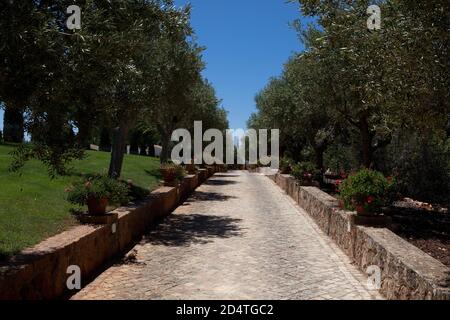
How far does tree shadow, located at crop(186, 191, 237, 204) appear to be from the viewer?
20969mm

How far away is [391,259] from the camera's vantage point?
7.02 meters

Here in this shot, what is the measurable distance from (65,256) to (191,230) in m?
6.28

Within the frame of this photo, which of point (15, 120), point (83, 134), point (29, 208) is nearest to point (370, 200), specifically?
point (83, 134)

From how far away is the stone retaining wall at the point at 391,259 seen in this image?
572 centimetres

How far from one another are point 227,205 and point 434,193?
11117 millimetres

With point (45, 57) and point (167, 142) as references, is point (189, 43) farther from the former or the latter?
point (45, 57)

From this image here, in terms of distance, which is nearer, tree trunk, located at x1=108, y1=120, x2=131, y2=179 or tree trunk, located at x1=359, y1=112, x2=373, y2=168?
tree trunk, located at x1=108, y1=120, x2=131, y2=179

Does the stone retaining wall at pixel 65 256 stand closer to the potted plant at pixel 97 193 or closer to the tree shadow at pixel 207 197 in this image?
the potted plant at pixel 97 193

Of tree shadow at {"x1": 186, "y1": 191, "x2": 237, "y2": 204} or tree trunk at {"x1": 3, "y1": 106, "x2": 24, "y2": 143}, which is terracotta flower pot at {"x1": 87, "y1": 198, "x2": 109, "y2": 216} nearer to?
tree trunk at {"x1": 3, "y1": 106, "x2": 24, "y2": 143}

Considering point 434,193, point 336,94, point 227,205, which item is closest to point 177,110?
point 227,205

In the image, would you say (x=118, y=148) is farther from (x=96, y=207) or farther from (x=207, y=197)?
(x=96, y=207)

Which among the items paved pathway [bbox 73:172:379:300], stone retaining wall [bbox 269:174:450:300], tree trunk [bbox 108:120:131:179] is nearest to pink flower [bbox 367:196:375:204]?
stone retaining wall [bbox 269:174:450:300]

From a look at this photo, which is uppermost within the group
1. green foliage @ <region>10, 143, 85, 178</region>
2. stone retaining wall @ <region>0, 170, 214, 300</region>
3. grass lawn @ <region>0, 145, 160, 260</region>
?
green foliage @ <region>10, 143, 85, 178</region>

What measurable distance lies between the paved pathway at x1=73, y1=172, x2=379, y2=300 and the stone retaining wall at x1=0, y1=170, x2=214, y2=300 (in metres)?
0.35
